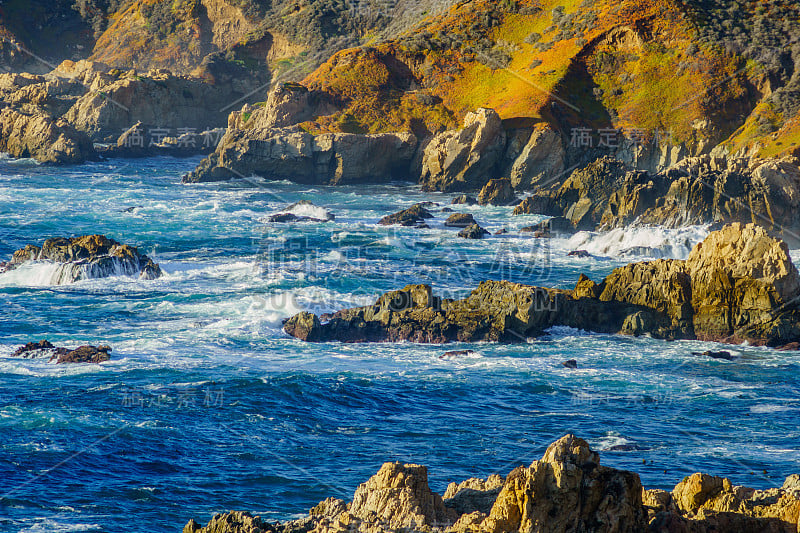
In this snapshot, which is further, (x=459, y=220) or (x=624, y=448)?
(x=459, y=220)

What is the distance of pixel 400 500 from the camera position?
18250 millimetres

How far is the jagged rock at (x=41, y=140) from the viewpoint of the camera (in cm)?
10800

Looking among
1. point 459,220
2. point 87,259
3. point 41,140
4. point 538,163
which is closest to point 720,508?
point 87,259

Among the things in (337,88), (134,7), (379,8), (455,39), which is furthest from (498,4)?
(134,7)

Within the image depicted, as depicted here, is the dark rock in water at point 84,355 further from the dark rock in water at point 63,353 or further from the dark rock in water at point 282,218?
the dark rock in water at point 282,218

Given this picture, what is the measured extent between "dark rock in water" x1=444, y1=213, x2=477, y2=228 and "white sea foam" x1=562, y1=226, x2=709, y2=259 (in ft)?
32.8

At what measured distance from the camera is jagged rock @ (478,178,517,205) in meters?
89.8

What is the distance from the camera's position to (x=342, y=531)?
672 inches

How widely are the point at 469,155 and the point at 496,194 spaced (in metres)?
9.15

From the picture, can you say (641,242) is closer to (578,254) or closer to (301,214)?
(578,254)

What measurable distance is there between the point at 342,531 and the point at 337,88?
106m

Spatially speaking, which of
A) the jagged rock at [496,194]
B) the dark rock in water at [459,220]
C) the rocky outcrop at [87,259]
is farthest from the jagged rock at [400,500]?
the jagged rock at [496,194]

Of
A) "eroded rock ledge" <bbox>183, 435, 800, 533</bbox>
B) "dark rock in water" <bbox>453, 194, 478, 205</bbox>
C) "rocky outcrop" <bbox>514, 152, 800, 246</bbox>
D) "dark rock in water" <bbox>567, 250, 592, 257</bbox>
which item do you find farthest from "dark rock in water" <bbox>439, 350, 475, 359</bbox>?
"dark rock in water" <bbox>453, 194, 478, 205</bbox>

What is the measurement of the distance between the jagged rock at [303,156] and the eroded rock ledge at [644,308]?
56.4m
